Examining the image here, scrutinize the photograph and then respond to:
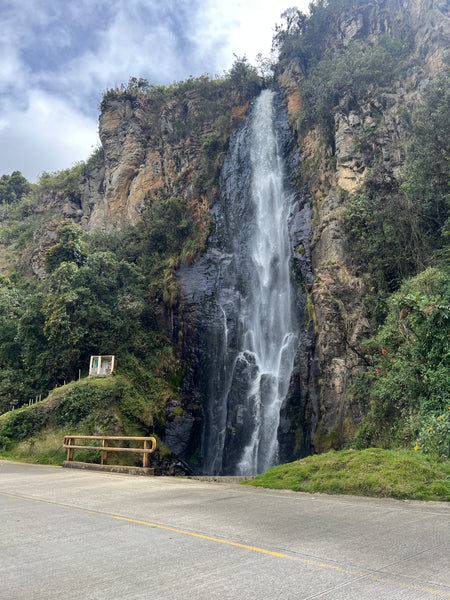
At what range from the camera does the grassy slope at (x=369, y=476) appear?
6395 millimetres

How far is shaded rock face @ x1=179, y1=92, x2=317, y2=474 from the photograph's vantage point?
787 inches

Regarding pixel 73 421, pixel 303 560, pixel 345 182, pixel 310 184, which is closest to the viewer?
pixel 303 560

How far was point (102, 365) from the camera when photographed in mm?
22156

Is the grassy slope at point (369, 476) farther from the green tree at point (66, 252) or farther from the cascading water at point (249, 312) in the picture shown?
the green tree at point (66, 252)

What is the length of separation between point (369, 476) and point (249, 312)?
18.2 metres

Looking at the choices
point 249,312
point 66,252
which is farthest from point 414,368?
point 66,252

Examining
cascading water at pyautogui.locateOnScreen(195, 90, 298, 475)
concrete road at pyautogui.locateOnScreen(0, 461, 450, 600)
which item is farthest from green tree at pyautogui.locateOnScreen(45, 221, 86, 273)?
concrete road at pyautogui.locateOnScreen(0, 461, 450, 600)

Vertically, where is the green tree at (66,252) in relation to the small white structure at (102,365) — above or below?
above

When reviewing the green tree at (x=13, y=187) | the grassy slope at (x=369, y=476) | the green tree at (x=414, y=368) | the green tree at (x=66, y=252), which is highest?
the green tree at (x=13, y=187)

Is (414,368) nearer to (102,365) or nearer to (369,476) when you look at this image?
(369,476)

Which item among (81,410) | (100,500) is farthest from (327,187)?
(100,500)

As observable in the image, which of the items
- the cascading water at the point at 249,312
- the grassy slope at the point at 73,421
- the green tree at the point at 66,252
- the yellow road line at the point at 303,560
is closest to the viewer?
the yellow road line at the point at 303,560

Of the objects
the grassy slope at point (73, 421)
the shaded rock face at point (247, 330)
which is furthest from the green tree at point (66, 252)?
the grassy slope at point (73, 421)

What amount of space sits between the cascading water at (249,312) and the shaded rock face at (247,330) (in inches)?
2.3
